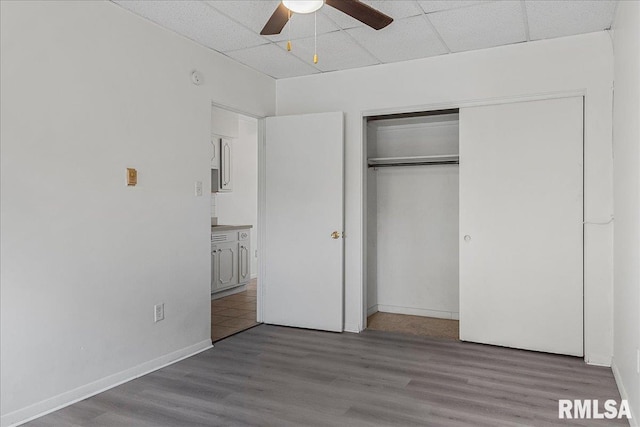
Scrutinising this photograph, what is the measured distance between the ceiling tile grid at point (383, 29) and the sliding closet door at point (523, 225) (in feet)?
1.99

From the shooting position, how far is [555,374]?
3.29 m

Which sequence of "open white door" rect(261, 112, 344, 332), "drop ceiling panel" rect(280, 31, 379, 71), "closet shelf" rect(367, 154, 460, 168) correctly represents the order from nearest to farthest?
1. "drop ceiling panel" rect(280, 31, 379, 71)
2. "open white door" rect(261, 112, 344, 332)
3. "closet shelf" rect(367, 154, 460, 168)

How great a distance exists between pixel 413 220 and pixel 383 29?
2.31 m

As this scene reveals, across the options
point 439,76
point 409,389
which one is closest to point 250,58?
point 439,76

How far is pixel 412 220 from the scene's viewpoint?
5.22m

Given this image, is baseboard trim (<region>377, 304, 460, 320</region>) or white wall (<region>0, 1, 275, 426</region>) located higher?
white wall (<region>0, 1, 275, 426</region>)

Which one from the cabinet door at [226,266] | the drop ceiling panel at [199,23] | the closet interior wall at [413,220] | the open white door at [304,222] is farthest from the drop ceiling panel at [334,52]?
the cabinet door at [226,266]

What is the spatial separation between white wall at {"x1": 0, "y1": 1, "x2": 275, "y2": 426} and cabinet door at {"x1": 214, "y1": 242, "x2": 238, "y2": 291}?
7.11 feet

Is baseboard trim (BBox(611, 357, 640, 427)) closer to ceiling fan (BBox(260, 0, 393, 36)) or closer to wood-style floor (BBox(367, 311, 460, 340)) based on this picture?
wood-style floor (BBox(367, 311, 460, 340))

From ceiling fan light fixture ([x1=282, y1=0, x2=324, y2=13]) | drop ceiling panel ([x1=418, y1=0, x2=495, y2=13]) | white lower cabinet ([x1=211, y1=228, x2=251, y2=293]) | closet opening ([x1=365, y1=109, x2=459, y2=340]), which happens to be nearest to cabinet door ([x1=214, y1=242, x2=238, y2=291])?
white lower cabinet ([x1=211, y1=228, x2=251, y2=293])

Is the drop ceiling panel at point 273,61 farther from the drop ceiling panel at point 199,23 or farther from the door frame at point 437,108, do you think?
the door frame at point 437,108

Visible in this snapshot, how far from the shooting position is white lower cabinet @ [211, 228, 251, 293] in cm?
603

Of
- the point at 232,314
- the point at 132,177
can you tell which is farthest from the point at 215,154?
the point at 132,177

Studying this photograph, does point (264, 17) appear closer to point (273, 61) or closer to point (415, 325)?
point (273, 61)
